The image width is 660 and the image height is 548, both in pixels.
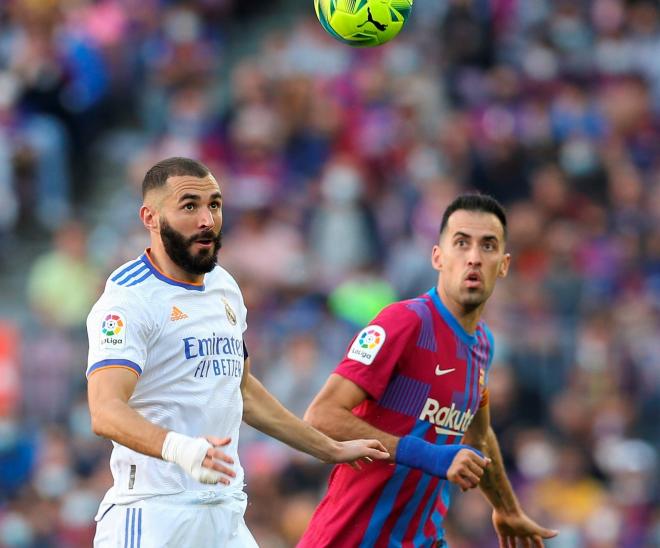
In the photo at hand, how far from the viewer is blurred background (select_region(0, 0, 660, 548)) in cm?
1237

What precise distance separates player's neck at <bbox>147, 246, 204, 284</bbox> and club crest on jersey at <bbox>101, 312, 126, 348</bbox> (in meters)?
0.42

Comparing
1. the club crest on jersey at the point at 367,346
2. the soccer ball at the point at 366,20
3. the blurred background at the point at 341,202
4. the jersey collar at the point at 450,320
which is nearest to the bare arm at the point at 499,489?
the jersey collar at the point at 450,320

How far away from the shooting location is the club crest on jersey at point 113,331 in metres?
5.83

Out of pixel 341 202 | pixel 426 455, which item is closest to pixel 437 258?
pixel 426 455

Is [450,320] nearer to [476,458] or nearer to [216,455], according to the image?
[476,458]

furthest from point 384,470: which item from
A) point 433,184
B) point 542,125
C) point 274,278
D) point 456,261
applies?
point 542,125

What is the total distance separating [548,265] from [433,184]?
1.54 metres

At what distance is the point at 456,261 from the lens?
7125mm

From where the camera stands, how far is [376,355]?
22.2ft

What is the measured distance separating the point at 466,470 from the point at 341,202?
8.27m

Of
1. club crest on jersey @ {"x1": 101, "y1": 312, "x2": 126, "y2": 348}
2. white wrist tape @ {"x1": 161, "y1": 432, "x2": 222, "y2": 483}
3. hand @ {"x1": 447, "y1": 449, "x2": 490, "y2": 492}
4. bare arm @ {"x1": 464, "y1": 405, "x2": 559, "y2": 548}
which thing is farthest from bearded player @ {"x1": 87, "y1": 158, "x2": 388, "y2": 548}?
bare arm @ {"x1": 464, "y1": 405, "x2": 559, "y2": 548}

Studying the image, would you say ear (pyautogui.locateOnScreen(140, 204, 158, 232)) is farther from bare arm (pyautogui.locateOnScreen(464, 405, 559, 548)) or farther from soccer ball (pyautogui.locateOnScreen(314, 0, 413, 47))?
soccer ball (pyautogui.locateOnScreen(314, 0, 413, 47))

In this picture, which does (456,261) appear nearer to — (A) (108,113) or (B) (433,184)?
(B) (433,184)

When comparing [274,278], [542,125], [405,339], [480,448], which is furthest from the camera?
[542,125]
